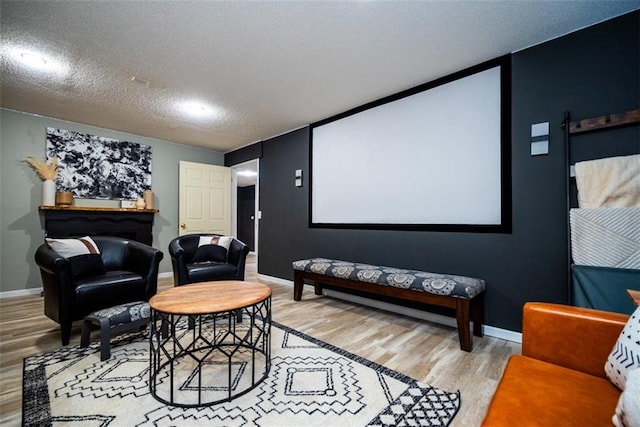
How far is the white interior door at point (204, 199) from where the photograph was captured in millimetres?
5121

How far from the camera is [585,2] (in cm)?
183

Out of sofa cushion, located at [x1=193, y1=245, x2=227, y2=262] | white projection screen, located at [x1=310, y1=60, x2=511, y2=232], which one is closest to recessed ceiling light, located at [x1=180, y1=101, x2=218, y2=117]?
white projection screen, located at [x1=310, y1=60, x2=511, y2=232]

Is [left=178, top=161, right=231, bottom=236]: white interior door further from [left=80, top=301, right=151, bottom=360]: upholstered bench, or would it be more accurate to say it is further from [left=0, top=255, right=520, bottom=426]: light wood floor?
[left=80, top=301, right=151, bottom=360]: upholstered bench

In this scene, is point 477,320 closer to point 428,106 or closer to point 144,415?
point 428,106

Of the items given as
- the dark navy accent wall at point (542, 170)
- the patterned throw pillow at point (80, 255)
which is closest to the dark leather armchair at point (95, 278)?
the patterned throw pillow at point (80, 255)

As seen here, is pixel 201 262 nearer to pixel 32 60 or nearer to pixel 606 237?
pixel 32 60

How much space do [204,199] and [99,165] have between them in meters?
1.68

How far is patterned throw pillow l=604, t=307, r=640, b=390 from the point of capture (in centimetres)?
91

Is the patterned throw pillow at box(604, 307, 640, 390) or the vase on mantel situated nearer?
the patterned throw pillow at box(604, 307, 640, 390)

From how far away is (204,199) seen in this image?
17.7 feet

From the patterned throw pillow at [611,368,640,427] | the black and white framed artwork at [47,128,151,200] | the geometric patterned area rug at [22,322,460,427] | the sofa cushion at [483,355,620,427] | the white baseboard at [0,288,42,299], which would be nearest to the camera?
the patterned throw pillow at [611,368,640,427]

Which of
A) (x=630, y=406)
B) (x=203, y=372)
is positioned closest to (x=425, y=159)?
(x=630, y=406)

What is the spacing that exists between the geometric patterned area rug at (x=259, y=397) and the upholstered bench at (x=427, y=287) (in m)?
0.75

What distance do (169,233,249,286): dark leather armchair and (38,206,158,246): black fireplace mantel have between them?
1.73 metres
